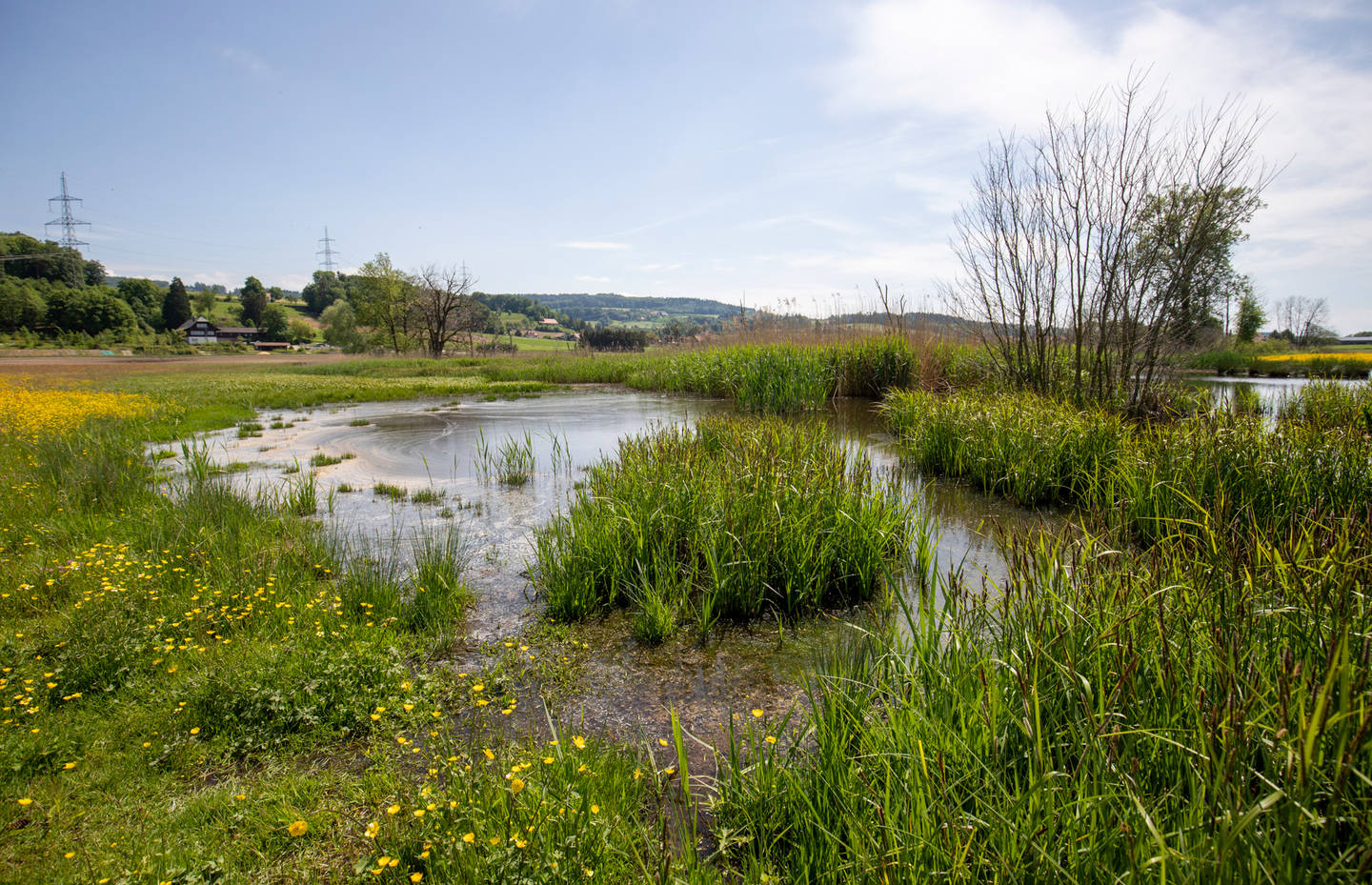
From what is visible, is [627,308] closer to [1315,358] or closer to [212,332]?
[212,332]

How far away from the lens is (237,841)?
7.07ft

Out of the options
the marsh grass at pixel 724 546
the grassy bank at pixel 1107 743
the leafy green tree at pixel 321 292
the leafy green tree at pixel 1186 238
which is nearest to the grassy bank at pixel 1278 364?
the leafy green tree at pixel 1186 238

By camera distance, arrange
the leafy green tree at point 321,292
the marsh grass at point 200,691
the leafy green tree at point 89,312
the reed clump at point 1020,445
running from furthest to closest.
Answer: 1. the leafy green tree at point 321,292
2. the leafy green tree at point 89,312
3. the reed clump at point 1020,445
4. the marsh grass at point 200,691

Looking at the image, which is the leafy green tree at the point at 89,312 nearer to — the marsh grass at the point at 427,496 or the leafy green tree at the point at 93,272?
the leafy green tree at the point at 93,272

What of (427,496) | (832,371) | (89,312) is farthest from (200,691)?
(89,312)

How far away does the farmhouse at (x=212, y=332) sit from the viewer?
88.7 metres

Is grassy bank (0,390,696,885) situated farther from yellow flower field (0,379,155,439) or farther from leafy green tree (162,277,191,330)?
leafy green tree (162,277,191,330)

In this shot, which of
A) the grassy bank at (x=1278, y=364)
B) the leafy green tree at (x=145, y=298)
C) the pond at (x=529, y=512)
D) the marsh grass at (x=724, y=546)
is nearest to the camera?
the pond at (x=529, y=512)

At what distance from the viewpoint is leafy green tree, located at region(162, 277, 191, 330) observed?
318 ft

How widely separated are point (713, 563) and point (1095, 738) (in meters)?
2.71

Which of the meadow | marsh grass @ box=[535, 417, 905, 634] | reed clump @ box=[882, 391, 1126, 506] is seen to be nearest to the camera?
the meadow

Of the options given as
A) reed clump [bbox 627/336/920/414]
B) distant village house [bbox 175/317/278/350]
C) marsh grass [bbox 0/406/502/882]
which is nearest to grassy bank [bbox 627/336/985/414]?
reed clump [bbox 627/336/920/414]

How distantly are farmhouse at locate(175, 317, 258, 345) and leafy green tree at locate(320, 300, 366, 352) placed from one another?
17977 mm

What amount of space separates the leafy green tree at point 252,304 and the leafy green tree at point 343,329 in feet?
96.8
